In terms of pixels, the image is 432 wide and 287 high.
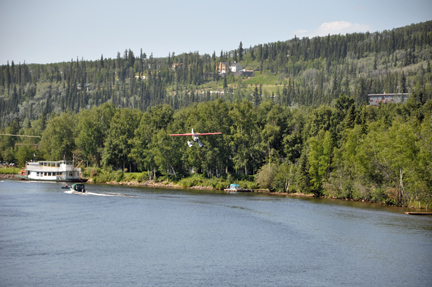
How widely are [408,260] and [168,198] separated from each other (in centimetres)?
4272

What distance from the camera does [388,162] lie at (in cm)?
6662

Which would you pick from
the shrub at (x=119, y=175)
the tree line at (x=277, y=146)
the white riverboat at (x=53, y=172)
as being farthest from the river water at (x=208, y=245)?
the white riverboat at (x=53, y=172)

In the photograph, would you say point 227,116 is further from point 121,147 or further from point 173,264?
point 173,264

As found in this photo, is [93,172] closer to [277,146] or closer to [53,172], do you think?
[53,172]

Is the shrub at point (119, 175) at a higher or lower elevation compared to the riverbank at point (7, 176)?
higher

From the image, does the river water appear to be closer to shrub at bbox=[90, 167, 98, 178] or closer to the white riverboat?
shrub at bbox=[90, 167, 98, 178]

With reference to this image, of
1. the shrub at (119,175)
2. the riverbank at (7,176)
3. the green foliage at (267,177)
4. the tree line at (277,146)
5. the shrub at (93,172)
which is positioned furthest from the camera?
the riverbank at (7,176)

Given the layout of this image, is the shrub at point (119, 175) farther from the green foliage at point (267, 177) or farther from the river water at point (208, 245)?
the river water at point (208, 245)

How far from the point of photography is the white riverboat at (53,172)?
10669 centimetres

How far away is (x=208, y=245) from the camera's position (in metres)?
38.5

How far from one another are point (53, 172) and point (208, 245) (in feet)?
264

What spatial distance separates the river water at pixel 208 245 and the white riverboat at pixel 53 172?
4582 cm

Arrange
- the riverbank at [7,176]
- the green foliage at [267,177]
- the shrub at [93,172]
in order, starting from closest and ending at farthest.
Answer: the green foliage at [267,177] < the shrub at [93,172] < the riverbank at [7,176]

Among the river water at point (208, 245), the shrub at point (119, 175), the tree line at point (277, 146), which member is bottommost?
the river water at point (208, 245)
